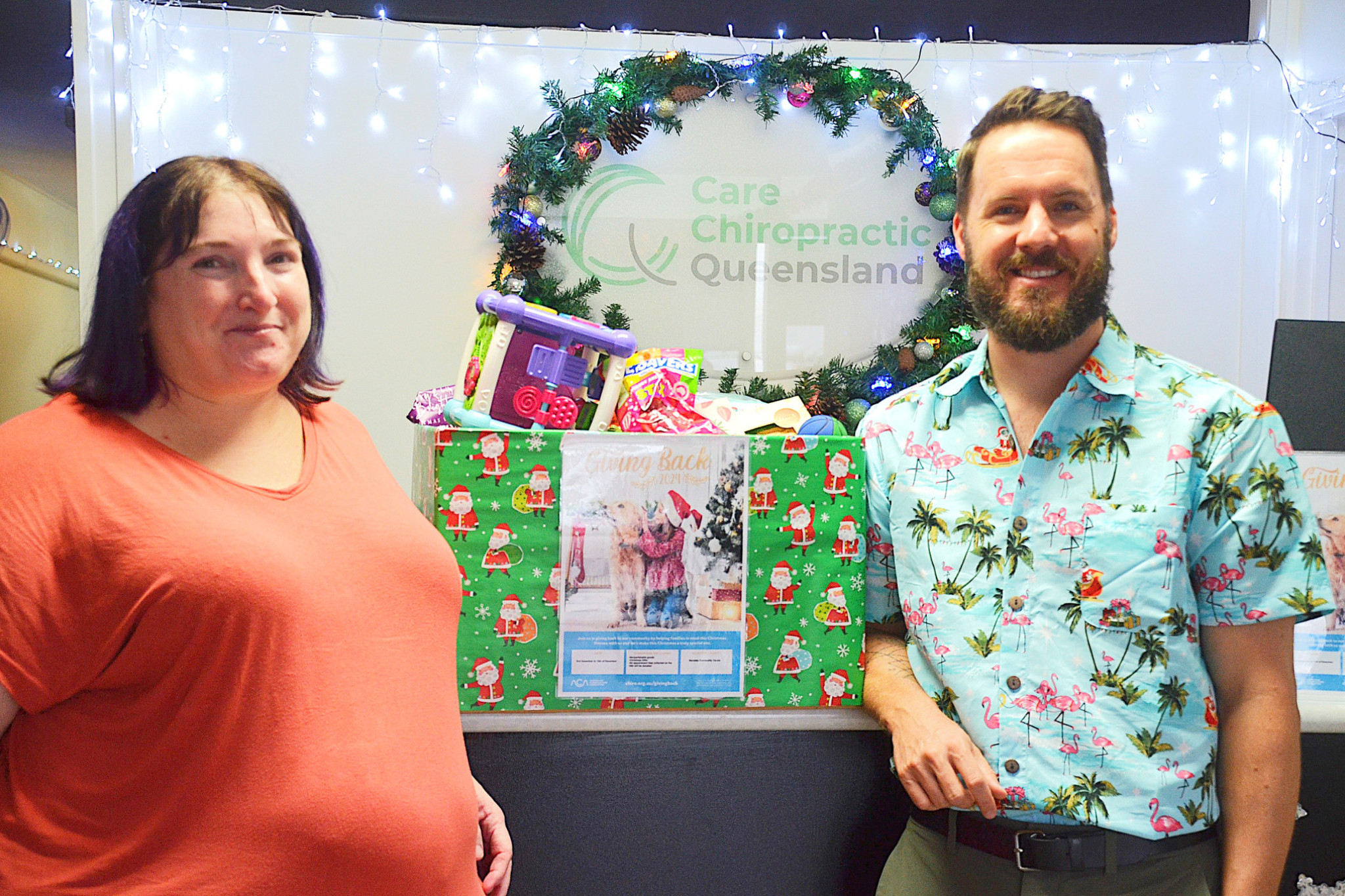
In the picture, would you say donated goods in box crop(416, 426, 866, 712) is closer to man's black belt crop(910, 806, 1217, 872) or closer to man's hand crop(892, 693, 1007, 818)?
man's hand crop(892, 693, 1007, 818)

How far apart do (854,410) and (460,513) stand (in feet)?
6.70

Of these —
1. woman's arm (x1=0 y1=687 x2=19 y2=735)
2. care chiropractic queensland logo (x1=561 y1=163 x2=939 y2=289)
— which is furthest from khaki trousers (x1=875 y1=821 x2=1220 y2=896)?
care chiropractic queensland logo (x1=561 y1=163 x2=939 y2=289)

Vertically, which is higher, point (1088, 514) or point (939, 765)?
point (1088, 514)

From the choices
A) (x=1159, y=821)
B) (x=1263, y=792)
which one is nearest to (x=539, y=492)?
(x=1159, y=821)

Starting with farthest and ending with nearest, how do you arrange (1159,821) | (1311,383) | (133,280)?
1. (1311,383)
2. (1159,821)
3. (133,280)

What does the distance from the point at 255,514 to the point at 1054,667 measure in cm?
112

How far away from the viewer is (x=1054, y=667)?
4.51ft

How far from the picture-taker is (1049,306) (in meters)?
1.41

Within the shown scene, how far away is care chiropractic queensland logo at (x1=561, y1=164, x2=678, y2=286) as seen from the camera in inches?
130

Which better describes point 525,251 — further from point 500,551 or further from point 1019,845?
point 1019,845

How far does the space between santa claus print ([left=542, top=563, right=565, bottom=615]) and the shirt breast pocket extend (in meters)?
0.77

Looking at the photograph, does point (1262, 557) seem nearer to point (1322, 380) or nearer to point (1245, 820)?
point (1245, 820)

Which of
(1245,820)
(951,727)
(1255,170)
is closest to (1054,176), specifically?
(951,727)

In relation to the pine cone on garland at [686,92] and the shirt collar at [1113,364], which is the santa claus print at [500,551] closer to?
the shirt collar at [1113,364]
